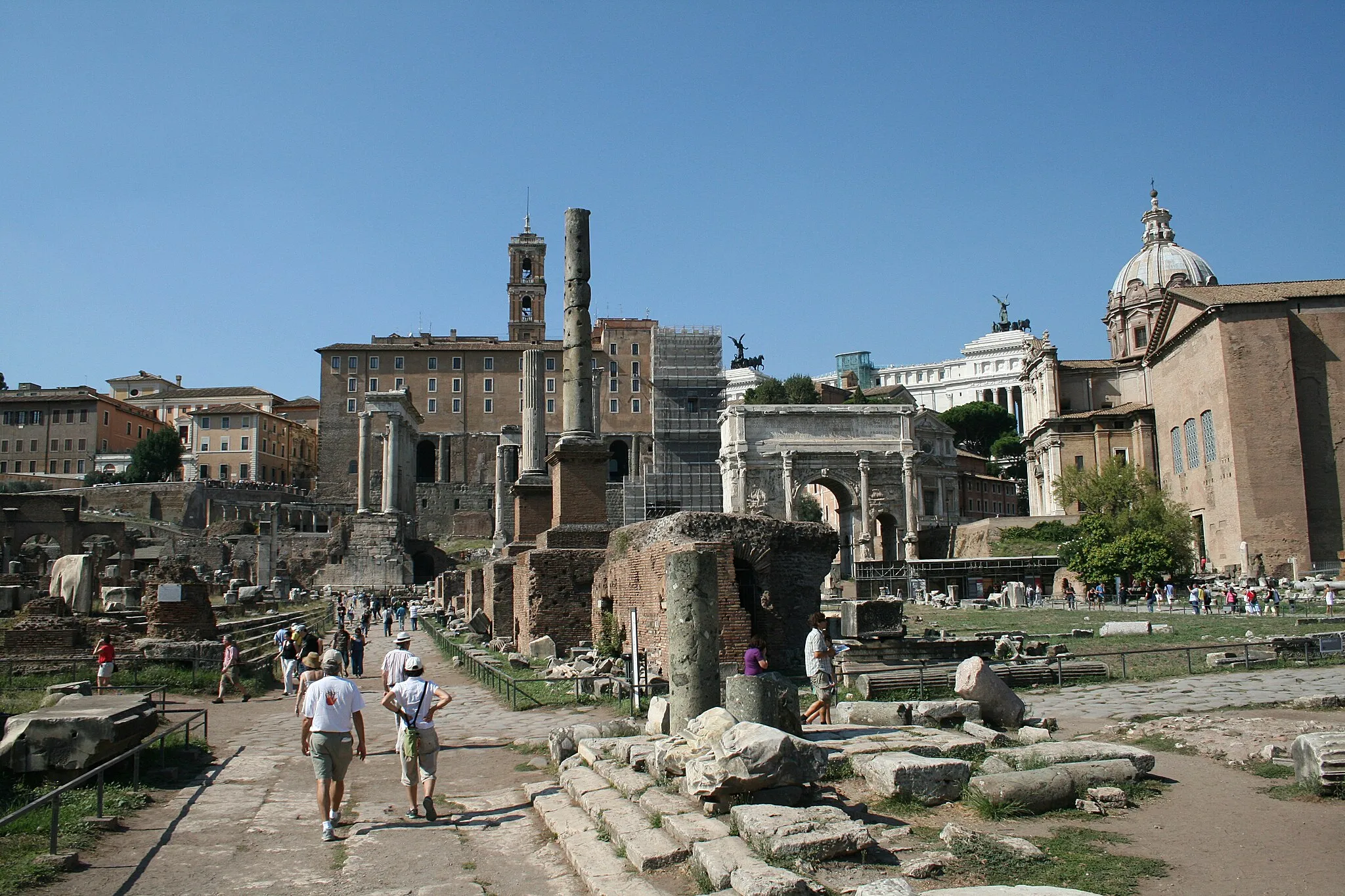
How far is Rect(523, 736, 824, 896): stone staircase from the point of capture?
16.0 feet

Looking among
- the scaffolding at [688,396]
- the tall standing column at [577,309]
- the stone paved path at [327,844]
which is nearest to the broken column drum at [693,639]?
the stone paved path at [327,844]

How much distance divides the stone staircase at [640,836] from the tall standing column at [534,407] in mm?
15430

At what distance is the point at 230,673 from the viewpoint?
1431 cm

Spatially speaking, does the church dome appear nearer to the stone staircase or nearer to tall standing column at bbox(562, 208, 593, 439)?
tall standing column at bbox(562, 208, 593, 439)

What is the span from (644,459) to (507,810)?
221 ft

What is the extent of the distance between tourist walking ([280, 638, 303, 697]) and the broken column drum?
8.43 m

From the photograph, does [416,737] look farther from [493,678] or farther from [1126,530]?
[1126,530]

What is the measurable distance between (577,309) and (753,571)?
6.55 meters

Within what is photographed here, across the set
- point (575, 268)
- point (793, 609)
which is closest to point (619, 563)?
point (793, 609)

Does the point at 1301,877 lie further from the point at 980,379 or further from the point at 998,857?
the point at 980,379

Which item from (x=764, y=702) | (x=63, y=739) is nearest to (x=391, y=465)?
(x=63, y=739)

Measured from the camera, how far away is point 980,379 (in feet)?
365

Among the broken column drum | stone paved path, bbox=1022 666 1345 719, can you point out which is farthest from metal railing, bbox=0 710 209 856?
stone paved path, bbox=1022 666 1345 719

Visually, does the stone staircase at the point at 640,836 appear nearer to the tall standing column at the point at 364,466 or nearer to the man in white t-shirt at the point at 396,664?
the man in white t-shirt at the point at 396,664
